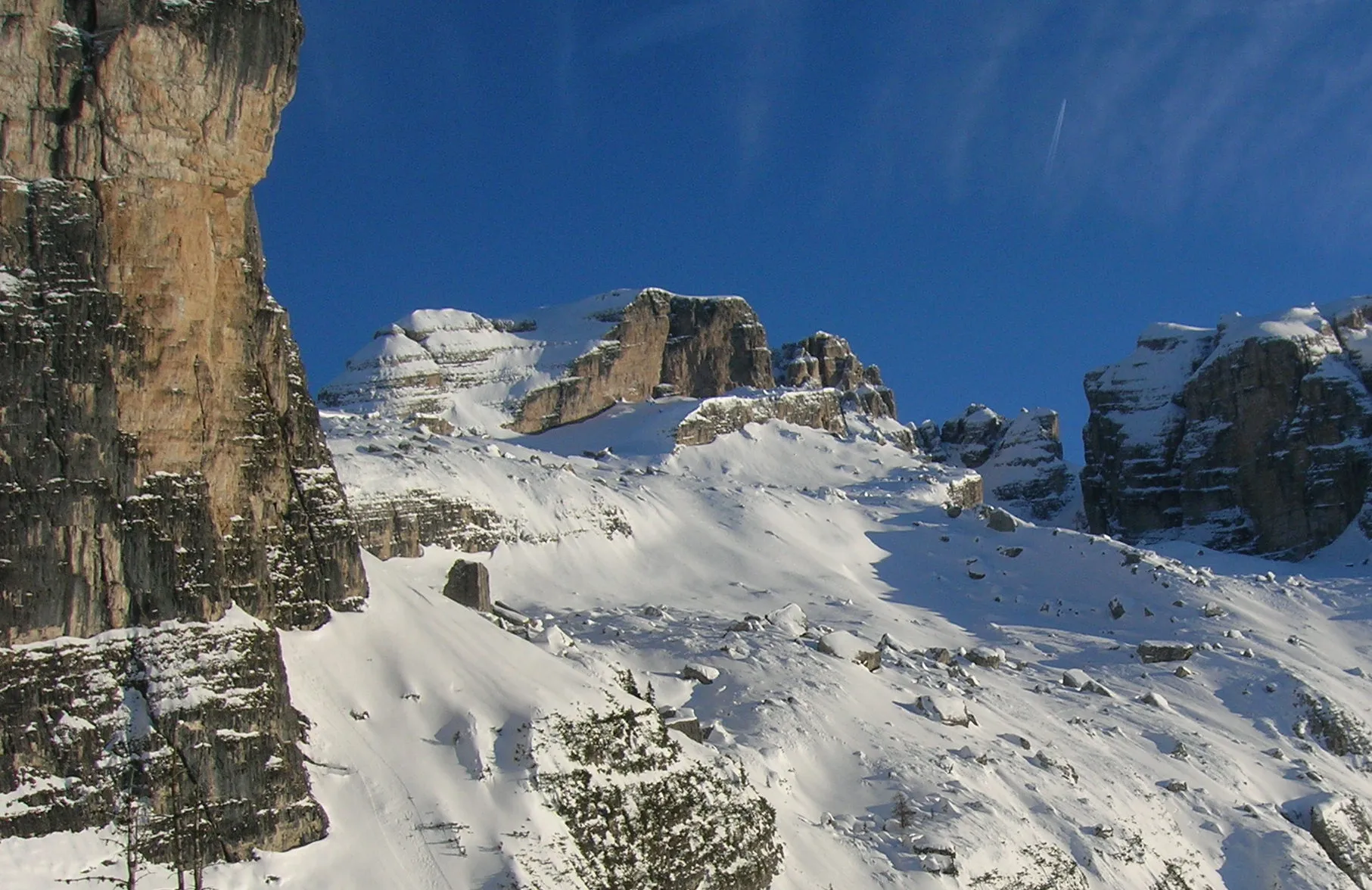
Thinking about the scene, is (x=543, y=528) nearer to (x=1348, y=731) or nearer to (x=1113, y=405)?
(x=1348, y=731)

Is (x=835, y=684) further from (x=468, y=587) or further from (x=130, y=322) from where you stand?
(x=130, y=322)

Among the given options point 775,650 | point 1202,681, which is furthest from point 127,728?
point 1202,681

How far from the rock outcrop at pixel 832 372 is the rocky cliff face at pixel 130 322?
10852 centimetres

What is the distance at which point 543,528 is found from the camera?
50.3 meters

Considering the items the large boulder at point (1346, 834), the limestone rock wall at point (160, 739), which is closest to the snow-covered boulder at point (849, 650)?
the large boulder at point (1346, 834)

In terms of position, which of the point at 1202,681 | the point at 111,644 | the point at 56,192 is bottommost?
the point at 1202,681

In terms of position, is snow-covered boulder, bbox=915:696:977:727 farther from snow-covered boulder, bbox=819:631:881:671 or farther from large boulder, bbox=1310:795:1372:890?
large boulder, bbox=1310:795:1372:890

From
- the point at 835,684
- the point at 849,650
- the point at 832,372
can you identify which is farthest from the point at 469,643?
the point at 832,372

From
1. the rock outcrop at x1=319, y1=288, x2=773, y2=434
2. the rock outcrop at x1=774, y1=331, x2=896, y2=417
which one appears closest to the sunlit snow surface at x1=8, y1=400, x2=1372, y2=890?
the rock outcrop at x1=319, y1=288, x2=773, y2=434

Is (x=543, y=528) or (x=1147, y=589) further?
(x=1147, y=589)

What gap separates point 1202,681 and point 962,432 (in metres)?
122

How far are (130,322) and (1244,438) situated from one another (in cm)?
10874

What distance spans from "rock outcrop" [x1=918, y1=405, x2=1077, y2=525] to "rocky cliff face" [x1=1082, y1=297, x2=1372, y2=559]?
16.0m

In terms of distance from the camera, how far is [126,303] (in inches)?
746
